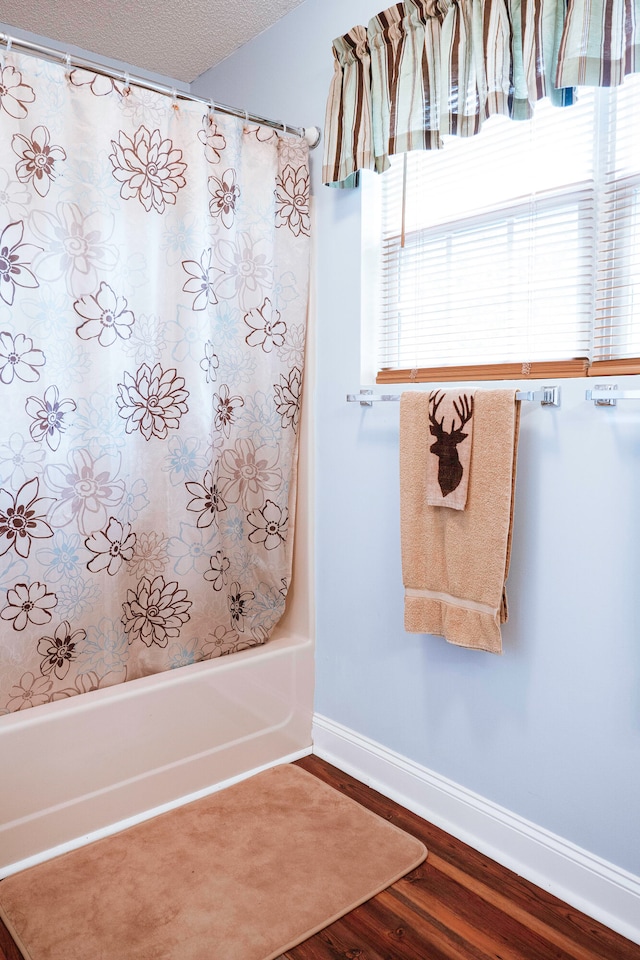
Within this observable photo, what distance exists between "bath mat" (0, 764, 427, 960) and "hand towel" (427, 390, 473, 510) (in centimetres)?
91

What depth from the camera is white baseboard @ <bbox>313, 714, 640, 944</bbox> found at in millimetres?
1561

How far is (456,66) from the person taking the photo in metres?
1.74

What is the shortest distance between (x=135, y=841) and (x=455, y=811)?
2.78ft

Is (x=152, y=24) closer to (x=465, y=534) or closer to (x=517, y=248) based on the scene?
(x=517, y=248)

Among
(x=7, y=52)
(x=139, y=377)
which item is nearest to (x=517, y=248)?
(x=139, y=377)

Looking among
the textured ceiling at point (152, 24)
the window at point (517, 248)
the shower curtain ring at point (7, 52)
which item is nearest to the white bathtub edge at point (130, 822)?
the window at point (517, 248)

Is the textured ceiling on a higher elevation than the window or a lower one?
higher

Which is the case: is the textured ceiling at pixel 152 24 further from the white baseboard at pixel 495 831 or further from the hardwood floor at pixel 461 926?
the hardwood floor at pixel 461 926

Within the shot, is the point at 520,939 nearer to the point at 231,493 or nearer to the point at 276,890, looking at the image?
the point at 276,890

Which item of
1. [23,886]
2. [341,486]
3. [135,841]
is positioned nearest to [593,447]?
[341,486]

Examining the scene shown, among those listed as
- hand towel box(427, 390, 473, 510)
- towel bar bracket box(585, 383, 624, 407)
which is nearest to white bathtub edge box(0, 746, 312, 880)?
hand towel box(427, 390, 473, 510)

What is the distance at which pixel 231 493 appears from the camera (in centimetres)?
216

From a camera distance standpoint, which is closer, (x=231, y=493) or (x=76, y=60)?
(x=76, y=60)

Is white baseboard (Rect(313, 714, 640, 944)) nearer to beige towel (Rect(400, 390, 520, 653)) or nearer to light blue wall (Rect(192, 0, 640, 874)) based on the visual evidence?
light blue wall (Rect(192, 0, 640, 874))
